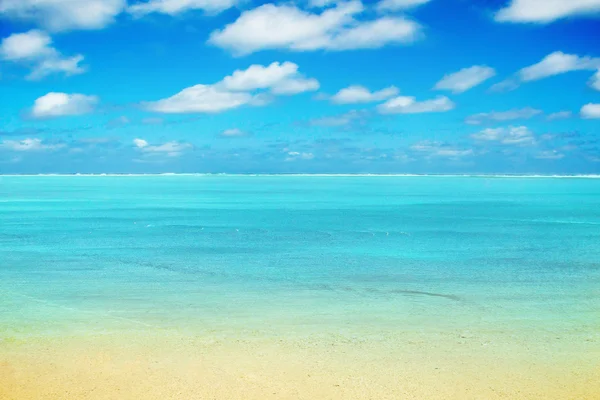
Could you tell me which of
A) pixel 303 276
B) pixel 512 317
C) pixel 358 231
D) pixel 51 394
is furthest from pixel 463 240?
pixel 51 394

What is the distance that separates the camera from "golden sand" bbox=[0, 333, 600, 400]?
25.9 feet

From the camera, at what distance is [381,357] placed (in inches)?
365

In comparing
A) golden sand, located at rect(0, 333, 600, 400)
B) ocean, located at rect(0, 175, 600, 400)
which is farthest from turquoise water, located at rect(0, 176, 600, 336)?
golden sand, located at rect(0, 333, 600, 400)

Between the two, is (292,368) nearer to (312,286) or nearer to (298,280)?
(312,286)

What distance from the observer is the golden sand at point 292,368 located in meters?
7.88

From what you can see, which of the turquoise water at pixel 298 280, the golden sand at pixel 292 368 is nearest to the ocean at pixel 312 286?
the turquoise water at pixel 298 280

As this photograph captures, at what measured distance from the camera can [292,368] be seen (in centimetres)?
878

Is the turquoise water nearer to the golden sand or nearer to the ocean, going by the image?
the ocean

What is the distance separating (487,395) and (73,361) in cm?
635

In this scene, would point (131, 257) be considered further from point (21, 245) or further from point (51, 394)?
point (51, 394)

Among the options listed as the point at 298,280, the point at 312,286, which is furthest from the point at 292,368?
the point at 298,280

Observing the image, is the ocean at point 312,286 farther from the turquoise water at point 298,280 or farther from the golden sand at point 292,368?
the golden sand at point 292,368

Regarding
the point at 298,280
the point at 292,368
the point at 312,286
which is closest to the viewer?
the point at 292,368

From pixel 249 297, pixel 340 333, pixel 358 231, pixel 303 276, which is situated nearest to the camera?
pixel 340 333
